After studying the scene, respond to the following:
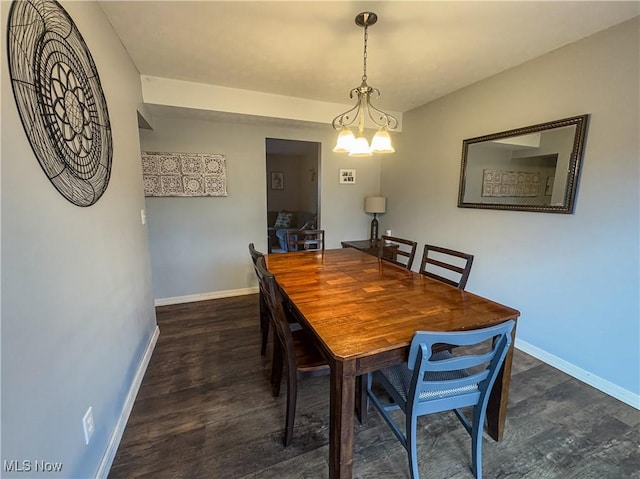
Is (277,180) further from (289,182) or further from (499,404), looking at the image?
(499,404)

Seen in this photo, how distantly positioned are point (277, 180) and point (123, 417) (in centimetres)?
638

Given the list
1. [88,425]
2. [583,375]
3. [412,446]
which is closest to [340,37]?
[412,446]

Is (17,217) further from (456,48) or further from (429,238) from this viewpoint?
(429,238)

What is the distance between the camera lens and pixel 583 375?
2049 millimetres

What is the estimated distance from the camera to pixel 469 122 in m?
2.85

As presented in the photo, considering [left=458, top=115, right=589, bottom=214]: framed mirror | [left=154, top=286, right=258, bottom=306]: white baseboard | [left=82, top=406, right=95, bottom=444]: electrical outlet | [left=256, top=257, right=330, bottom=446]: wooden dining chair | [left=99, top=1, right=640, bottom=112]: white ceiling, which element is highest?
[left=99, top=1, right=640, bottom=112]: white ceiling

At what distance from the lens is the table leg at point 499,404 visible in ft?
4.68

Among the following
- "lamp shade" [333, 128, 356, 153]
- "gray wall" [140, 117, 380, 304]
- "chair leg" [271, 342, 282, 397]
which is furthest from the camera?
"gray wall" [140, 117, 380, 304]

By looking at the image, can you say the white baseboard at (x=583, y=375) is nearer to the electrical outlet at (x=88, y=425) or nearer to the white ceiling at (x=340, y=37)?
the white ceiling at (x=340, y=37)

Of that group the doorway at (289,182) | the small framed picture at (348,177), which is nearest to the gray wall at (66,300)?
the small framed picture at (348,177)

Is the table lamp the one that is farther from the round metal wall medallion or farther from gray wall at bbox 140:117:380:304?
the round metal wall medallion

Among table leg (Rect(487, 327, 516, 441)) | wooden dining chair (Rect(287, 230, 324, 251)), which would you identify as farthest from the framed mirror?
wooden dining chair (Rect(287, 230, 324, 251))

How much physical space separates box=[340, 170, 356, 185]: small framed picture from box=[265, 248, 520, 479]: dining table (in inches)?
86.7

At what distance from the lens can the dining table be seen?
Result: 109cm
